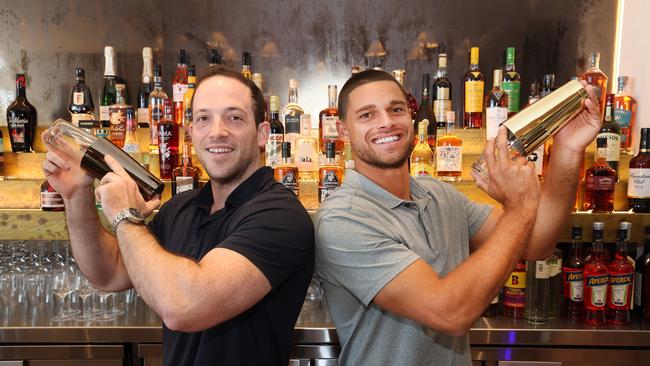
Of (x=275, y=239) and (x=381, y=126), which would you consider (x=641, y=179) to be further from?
(x=275, y=239)

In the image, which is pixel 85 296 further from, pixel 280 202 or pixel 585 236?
pixel 585 236

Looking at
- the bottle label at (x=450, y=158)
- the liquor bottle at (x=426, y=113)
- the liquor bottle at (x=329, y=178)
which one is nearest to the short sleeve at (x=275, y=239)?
the liquor bottle at (x=329, y=178)

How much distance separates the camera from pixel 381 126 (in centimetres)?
130

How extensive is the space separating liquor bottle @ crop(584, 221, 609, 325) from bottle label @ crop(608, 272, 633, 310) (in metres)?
0.03

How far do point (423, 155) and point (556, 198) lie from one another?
3.10ft

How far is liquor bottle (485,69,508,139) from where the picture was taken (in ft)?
7.41

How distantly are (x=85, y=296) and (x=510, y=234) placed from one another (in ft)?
5.31

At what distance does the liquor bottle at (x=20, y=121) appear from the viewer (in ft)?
8.17

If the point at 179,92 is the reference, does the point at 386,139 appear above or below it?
below

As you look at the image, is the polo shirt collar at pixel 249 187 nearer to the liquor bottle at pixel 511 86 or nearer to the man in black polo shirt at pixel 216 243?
the man in black polo shirt at pixel 216 243

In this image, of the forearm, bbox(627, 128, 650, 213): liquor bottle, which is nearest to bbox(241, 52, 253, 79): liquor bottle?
the forearm

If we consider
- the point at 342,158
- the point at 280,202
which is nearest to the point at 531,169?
the point at 280,202

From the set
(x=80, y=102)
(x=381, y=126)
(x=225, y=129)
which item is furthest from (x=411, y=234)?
(x=80, y=102)

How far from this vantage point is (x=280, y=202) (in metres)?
1.17
